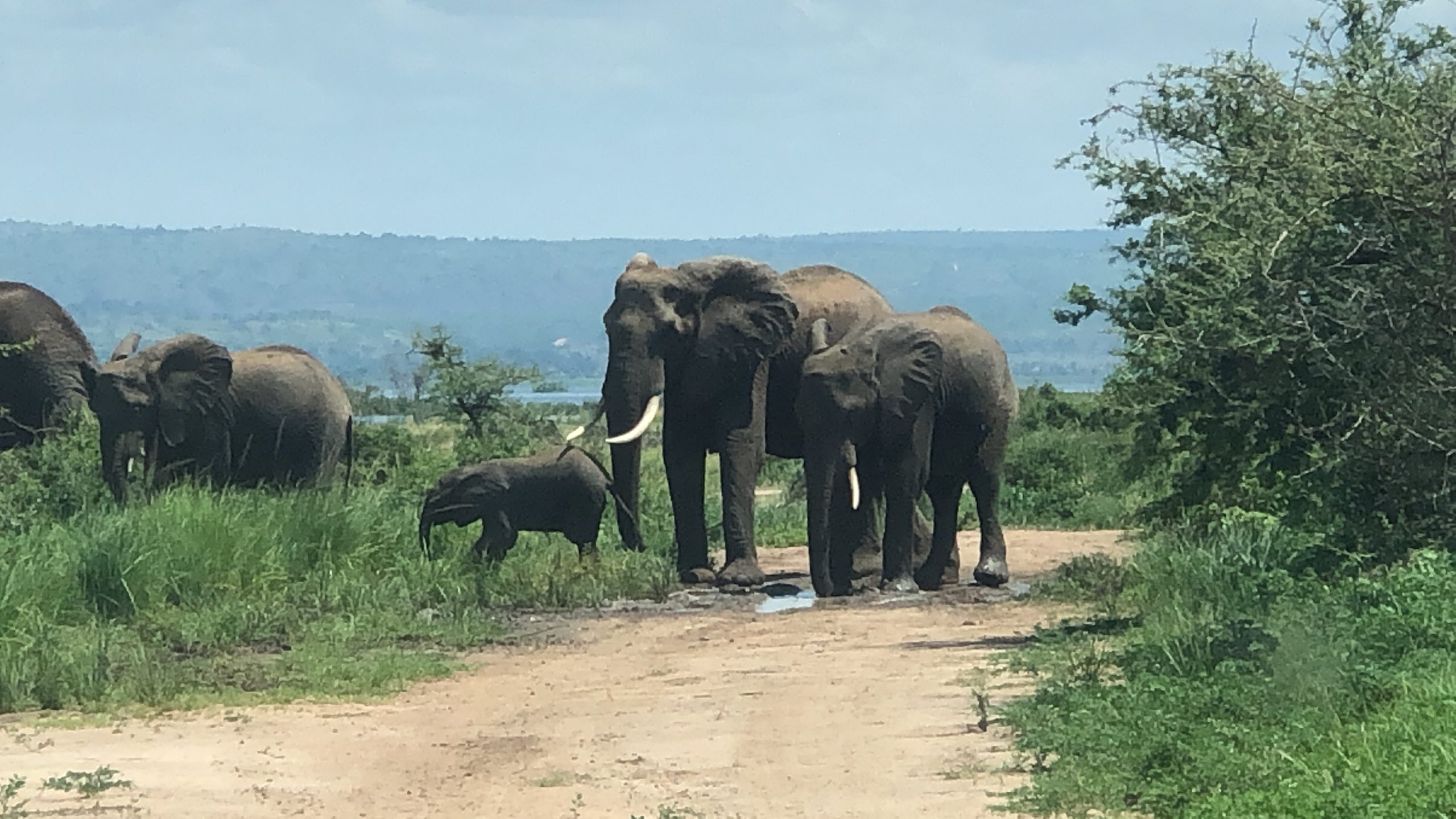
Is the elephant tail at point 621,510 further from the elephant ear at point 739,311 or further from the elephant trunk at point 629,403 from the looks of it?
the elephant ear at point 739,311

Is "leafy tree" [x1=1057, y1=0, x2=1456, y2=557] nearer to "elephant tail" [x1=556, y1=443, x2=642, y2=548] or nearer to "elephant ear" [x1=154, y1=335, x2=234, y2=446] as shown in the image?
"elephant tail" [x1=556, y1=443, x2=642, y2=548]

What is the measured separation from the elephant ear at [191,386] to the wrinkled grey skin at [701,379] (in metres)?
4.37

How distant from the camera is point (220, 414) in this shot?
21.8 m

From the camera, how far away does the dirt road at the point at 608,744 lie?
29.2 ft

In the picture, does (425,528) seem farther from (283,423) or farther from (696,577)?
(283,423)

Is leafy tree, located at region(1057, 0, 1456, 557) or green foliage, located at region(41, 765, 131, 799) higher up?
leafy tree, located at region(1057, 0, 1456, 557)

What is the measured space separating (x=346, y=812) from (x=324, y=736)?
2015 mm

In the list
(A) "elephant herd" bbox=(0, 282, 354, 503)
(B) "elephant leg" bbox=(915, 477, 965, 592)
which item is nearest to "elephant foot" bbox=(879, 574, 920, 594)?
(B) "elephant leg" bbox=(915, 477, 965, 592)

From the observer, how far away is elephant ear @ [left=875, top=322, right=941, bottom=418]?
59.0 ft

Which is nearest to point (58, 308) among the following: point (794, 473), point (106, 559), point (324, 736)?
point (106, 559)

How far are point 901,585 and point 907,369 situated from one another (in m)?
1.76

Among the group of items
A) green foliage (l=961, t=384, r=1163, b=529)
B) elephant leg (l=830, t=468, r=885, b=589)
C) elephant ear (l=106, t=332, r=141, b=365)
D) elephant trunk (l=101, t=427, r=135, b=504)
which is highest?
elephant ear (l=106, t=332, r=141, b=365)

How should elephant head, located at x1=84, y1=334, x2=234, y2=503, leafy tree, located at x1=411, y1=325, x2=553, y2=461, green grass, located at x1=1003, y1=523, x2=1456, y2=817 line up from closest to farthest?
green grass, located at x1=1003, y1=523, x2=1456, y2=817, elephant head, located at x1=84, y1=334, x2=234, y2=503, leafy tree, located at x1=411, y1=325, x2=553, y2=461

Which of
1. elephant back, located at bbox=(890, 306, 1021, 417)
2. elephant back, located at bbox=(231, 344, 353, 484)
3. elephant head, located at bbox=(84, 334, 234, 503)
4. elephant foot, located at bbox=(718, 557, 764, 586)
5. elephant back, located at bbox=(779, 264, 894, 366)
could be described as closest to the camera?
elephant foot, located at bbox=(718, 557, 764, 586)
